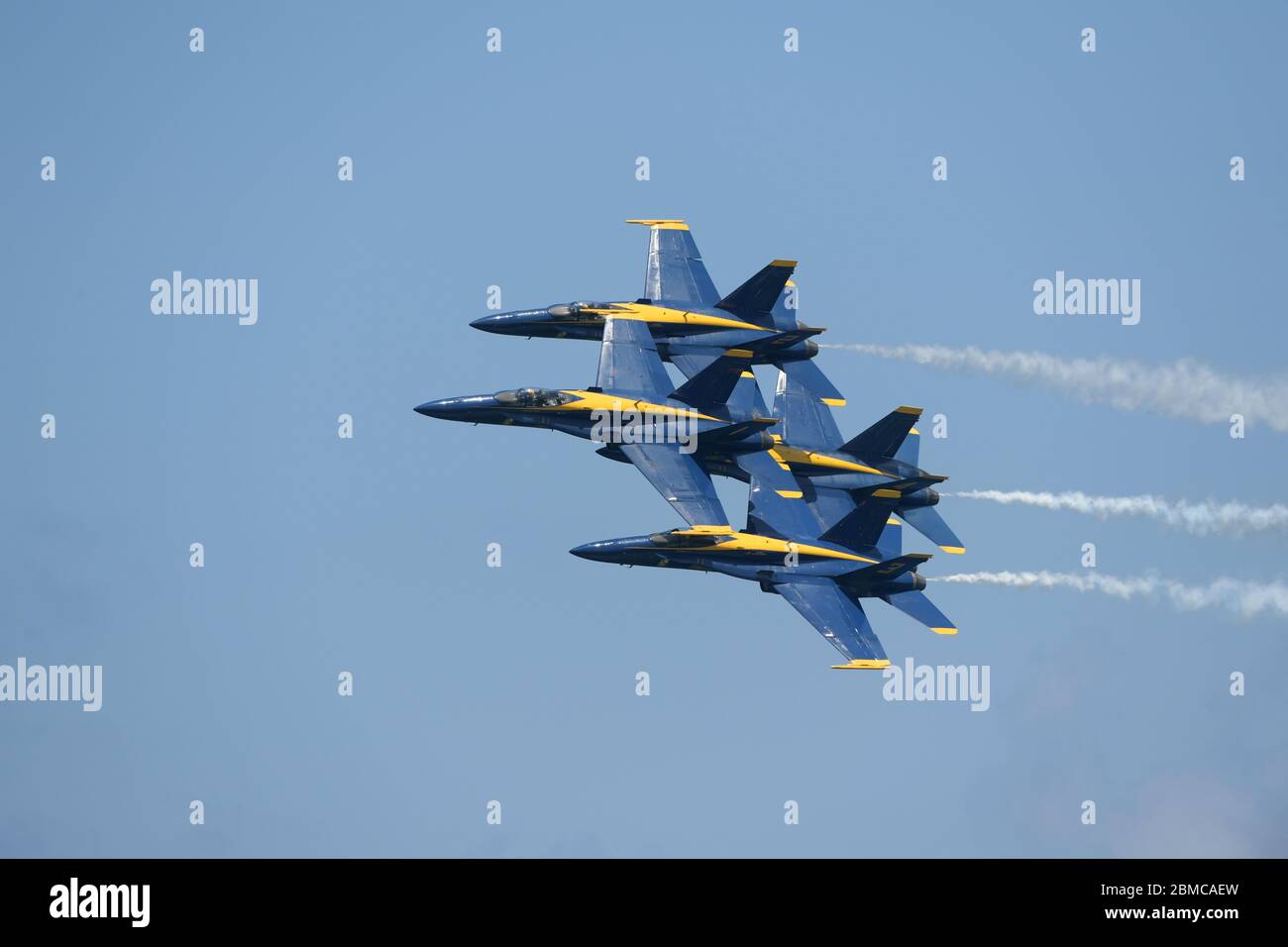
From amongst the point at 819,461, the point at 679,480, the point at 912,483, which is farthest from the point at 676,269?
the point at 912,483

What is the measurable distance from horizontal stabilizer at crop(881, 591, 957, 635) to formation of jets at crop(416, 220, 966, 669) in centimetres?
6

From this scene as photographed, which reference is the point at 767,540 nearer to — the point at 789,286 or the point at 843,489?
the point at 843,489

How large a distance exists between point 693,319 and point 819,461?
352 inches

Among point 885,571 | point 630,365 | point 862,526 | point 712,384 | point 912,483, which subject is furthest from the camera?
point 912,483

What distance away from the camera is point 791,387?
121 metres

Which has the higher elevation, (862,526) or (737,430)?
(737,430)

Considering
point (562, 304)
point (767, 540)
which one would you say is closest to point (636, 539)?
point (767, 540)

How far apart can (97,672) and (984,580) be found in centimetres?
4549

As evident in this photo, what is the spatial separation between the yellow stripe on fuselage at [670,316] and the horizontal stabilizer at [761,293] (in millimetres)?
614

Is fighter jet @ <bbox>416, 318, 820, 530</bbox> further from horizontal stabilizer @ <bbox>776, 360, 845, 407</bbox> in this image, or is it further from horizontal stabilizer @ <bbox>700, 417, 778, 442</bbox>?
horizontal stabilizer @ <bbox>776, 360, 845, 407</bbox>

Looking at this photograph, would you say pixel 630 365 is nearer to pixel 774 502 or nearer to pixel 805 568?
pixel 774 502

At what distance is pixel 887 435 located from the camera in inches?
4648

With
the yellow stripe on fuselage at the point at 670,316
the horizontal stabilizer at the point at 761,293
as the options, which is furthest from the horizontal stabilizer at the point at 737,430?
the horizontal stabilizer at the point at 761,293

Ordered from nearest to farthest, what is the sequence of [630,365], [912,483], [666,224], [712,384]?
[712,384], [630,365], [912,483], [666,224]
